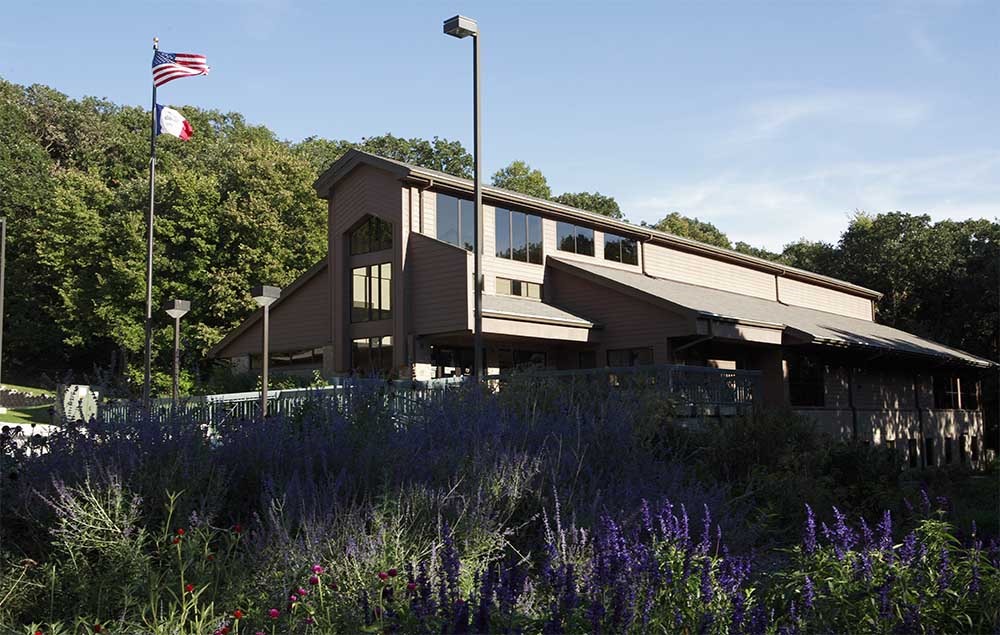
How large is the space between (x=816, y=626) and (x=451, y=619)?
191 cm

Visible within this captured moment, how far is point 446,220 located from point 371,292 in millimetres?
3071

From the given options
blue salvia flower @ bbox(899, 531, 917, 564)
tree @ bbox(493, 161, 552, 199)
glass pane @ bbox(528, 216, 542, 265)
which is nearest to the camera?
blue salvia flower @ bbox(899, 531, 917, 564)

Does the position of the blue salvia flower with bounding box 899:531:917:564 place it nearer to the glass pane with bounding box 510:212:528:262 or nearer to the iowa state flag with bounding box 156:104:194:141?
the glass pane with bounding box 510:212:528:262

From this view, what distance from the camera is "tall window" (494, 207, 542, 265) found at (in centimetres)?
2625

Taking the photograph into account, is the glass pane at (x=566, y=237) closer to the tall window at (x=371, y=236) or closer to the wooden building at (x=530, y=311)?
the wooden building at (x=530, y=311)

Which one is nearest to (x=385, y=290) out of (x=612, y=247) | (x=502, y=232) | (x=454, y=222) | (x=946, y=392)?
(x=454, y=222)

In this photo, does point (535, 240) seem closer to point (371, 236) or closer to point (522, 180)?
point (371, 236)

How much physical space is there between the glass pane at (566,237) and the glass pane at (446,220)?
3.58m

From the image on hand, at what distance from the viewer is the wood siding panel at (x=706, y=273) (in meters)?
31.0

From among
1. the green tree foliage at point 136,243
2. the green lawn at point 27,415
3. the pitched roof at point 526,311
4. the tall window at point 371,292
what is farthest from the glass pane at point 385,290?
the green tree foliage at point 136,243

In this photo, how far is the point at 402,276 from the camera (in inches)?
987

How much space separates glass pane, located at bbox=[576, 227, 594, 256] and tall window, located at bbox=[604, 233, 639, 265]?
0.64m

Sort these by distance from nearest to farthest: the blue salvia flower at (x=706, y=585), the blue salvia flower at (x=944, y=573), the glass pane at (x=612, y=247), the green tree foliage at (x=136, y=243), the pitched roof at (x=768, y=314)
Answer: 1. the blue salvia flower at (x=706, y=585)
2. the blue salvia flower at (x=944, y=573)
3. the pitched roof at (x=768, y=314)
4. the glass pane at (x=612, y=247)
5. the green tree foliage at (x=136, y=243)

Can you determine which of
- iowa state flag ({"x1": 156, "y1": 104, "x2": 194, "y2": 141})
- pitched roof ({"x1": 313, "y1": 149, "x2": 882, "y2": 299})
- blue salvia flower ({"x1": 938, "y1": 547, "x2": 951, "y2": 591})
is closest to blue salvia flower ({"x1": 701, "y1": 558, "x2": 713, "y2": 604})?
blue salvia flower ({"x1": 938, "y1": 547, "x2": 951, "y2": 591})
